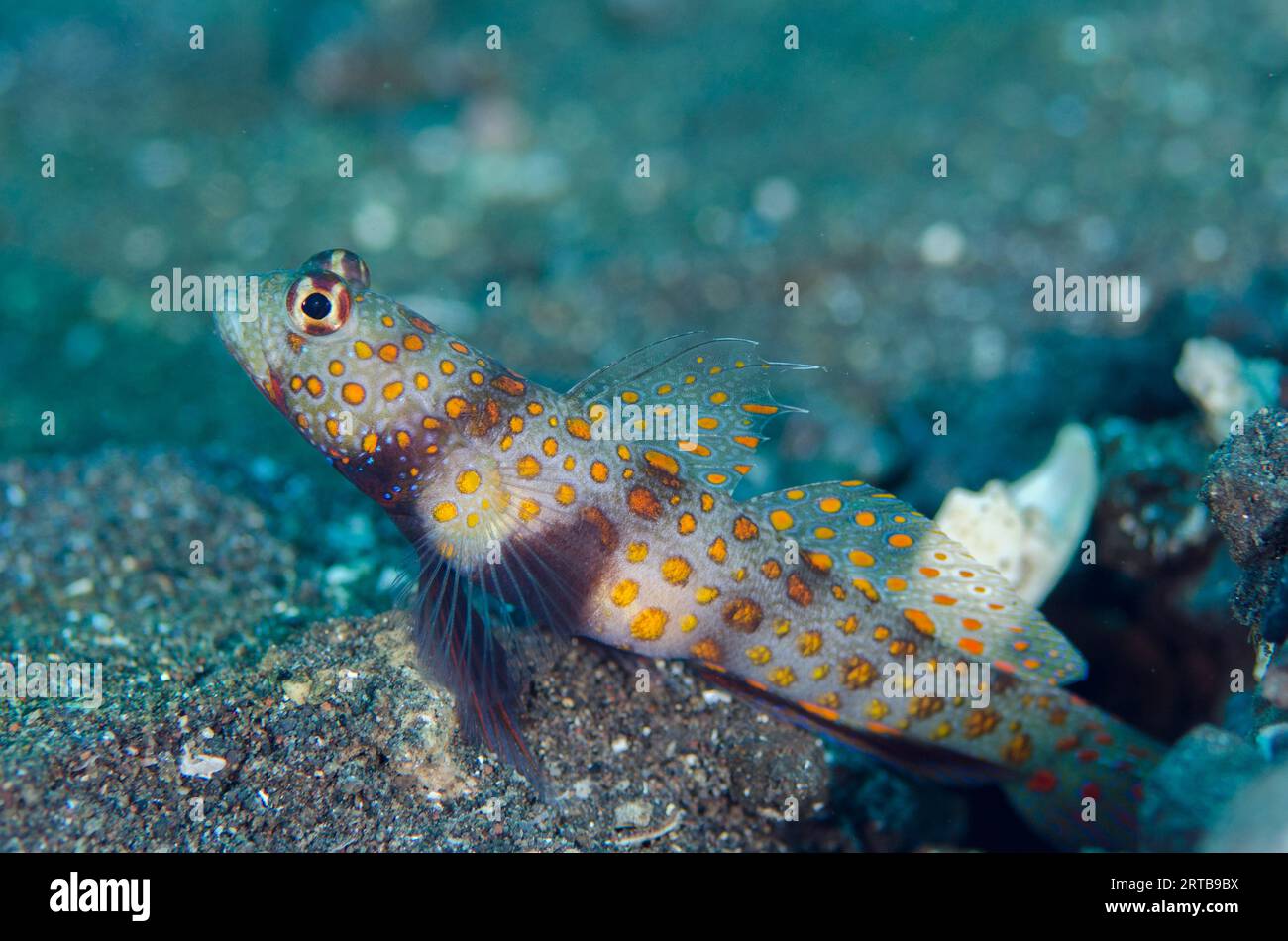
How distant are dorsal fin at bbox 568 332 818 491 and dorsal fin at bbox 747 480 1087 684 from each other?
1.00 ft

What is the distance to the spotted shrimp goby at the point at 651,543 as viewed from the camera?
3297 millimetres

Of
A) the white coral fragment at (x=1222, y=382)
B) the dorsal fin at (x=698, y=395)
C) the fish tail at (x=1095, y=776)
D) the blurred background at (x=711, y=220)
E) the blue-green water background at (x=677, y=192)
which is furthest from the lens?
the blue-green water background at (x=677, y=192)

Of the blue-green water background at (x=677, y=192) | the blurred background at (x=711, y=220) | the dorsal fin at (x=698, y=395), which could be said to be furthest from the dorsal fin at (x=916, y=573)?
the blue-green water background at (x=677, y=192)

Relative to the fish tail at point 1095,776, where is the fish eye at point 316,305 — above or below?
above

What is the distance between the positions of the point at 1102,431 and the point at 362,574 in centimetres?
418

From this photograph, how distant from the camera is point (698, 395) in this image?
3553 mm

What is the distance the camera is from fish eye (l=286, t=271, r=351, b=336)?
3.23 metres

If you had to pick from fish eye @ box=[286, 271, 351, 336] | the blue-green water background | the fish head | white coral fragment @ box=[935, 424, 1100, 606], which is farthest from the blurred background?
fish eye @ box=[286, 271, 351, 336]

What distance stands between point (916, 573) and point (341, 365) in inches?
98.3

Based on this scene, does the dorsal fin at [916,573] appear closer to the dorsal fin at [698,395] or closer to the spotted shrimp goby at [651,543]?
the spotted shrimp goby at [651,543]

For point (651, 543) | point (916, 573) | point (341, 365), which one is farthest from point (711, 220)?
point (341, 365)

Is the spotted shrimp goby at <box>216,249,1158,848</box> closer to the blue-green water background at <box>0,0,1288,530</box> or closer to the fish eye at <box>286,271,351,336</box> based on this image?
the fish eye at <box>286,271,351,336</box>
